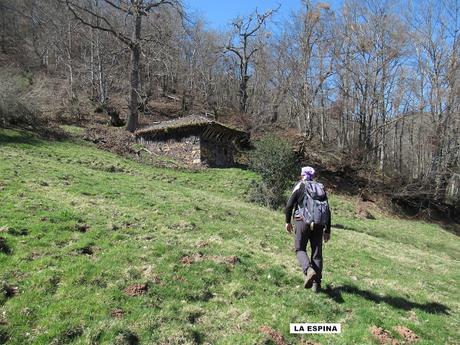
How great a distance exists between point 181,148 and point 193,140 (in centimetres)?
97

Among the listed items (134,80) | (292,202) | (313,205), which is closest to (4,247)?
(292,202)

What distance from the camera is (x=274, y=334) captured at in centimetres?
609

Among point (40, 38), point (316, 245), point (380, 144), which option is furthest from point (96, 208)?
point (40, 38)

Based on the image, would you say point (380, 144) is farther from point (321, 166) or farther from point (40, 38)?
point (40, 38)

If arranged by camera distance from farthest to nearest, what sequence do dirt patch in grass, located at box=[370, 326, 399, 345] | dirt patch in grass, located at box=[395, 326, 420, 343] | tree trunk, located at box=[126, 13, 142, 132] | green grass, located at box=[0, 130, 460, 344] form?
tree trunk, located at box=[126, 13, 142, 132]
dirt patch in grass, located at box=[395, 326, 420, 343]
dirt patch in grass, located at box=[370, 326, 399, 345]
green grass, located at box=[0, 130, 460, 344]

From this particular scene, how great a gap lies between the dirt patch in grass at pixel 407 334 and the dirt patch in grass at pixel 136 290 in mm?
4053

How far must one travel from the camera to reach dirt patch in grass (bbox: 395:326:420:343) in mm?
6474

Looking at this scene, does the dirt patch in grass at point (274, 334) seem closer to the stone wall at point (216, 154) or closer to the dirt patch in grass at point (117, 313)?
the dirt patch in grass at point (117, 313)

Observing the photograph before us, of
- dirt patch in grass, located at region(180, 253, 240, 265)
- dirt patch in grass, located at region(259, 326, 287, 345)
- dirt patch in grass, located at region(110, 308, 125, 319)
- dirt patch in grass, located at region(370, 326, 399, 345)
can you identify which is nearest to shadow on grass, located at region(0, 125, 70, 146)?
dirt patch in grass, located at region(180, 253, 240, 265)

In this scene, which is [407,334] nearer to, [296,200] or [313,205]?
[313,205]

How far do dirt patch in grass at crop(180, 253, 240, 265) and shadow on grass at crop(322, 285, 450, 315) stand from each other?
192 centimetres

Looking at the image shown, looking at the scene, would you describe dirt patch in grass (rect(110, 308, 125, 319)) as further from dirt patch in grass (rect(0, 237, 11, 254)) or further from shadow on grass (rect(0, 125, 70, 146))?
shadow on grass (rect(0, 125, 70, 146))

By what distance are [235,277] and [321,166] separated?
87.8 ft

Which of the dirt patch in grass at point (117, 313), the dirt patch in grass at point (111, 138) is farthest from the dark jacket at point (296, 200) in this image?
the dirt patch in grass at point (111, 138)
